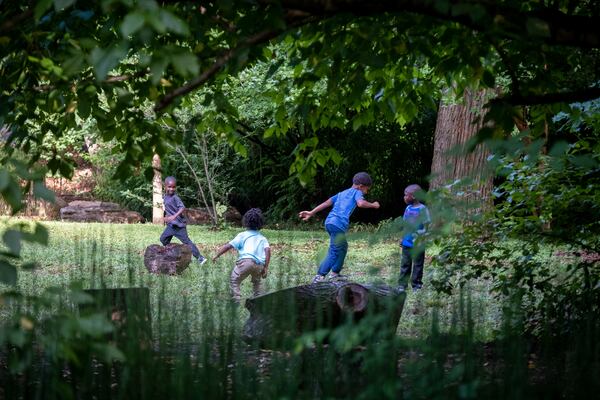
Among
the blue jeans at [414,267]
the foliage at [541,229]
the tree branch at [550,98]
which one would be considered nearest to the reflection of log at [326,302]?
the foliage at [541,229]

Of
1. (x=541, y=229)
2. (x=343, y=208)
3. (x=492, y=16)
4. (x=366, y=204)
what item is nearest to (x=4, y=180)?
(x=492, y=16)

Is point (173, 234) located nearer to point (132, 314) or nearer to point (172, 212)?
point (172, 212)

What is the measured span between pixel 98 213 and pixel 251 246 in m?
17.4

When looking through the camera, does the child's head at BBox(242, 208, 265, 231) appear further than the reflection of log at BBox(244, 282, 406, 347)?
Yes

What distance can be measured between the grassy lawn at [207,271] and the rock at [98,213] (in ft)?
9.58

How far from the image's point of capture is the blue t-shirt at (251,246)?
8.35 metres

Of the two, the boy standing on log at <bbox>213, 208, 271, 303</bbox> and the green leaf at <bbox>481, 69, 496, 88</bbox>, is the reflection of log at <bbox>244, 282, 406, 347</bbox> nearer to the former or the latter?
the green leaf at <bbox>481, 69, 496, 88</bbox>

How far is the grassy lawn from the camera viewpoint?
19.4ft

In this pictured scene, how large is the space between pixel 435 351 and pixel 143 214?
24727mm

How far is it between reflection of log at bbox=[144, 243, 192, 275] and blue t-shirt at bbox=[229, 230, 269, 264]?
3.30 meters

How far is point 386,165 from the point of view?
25516 millimetres

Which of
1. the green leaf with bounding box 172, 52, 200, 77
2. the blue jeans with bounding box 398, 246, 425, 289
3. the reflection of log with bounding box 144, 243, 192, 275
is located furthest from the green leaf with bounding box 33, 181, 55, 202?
the reflection of log with bounding box 144, 243, 192, 275

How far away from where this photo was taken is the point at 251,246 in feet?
27.5

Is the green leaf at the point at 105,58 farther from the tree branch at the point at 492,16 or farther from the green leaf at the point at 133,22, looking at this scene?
the tree branch at the point at 492,16
